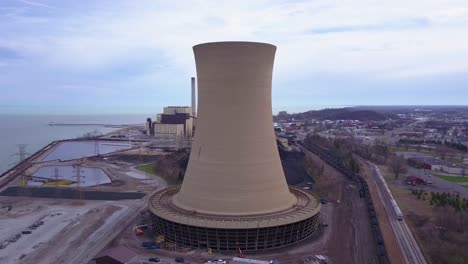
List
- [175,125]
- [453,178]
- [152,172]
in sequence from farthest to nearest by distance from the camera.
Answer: [175,125] → [152,172] → [453,178]

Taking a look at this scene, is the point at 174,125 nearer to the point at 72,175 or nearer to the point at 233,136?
the point at 72,175

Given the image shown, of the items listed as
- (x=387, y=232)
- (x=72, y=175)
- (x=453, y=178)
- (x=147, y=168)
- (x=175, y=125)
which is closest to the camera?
(x=387, y=232)

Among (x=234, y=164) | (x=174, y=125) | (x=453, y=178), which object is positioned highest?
(x=234, y=164)

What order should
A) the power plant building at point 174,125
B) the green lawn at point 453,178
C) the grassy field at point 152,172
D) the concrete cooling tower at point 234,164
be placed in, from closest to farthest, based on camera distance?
the concrete cooling tower at point 234,164 → the grassy field at point 152,172 → the green lawn at point 453,178 → the power plant building at point 174,125

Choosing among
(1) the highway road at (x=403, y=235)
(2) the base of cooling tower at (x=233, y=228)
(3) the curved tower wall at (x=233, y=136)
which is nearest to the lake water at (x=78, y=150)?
(1) the highway road at (x=403, y=235)

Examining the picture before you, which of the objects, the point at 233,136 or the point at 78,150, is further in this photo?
the point at 78,150

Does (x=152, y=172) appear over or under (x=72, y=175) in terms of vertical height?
over

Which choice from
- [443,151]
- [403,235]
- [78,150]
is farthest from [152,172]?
[443,151]

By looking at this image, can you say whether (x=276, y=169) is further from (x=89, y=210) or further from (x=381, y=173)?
(x=381, y=173)

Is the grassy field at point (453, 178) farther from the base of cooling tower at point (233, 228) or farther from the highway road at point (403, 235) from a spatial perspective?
the base of cooling tower at point (233, 228)
